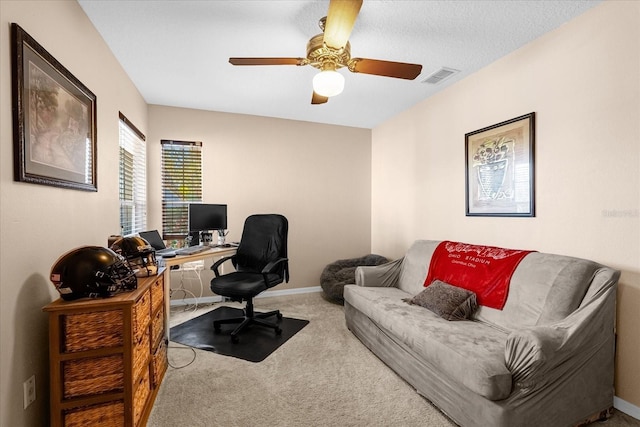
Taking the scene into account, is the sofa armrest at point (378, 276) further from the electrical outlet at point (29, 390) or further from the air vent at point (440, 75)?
the electrical outlet at point (29, 390)

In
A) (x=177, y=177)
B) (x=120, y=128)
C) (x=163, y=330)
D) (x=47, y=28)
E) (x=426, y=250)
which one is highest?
(x=47, y=28)

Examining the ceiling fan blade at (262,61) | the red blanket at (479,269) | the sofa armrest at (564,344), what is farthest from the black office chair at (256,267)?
the sofa armrest at (564,344)

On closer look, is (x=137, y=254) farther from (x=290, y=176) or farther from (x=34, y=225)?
(x=290, y=176)

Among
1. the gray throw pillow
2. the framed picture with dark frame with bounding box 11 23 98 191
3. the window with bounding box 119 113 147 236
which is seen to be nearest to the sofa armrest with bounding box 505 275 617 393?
the gray throw pillow

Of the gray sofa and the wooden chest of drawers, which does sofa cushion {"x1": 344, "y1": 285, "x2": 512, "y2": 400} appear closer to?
the gray sofa

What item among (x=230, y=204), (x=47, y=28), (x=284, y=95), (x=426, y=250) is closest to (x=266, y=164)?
(x=230, y=204)

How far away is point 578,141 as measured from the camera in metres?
2.14

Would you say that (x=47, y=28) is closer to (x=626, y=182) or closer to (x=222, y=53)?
(x=222, y=53)

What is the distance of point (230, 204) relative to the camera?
Answer: 4.18 meters

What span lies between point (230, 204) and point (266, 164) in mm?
760

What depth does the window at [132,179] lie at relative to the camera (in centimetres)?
295

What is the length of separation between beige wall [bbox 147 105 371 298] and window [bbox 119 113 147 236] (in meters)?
0.19

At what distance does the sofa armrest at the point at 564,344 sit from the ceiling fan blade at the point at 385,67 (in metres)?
1.71

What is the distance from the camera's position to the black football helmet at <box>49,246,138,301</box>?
1.51m
